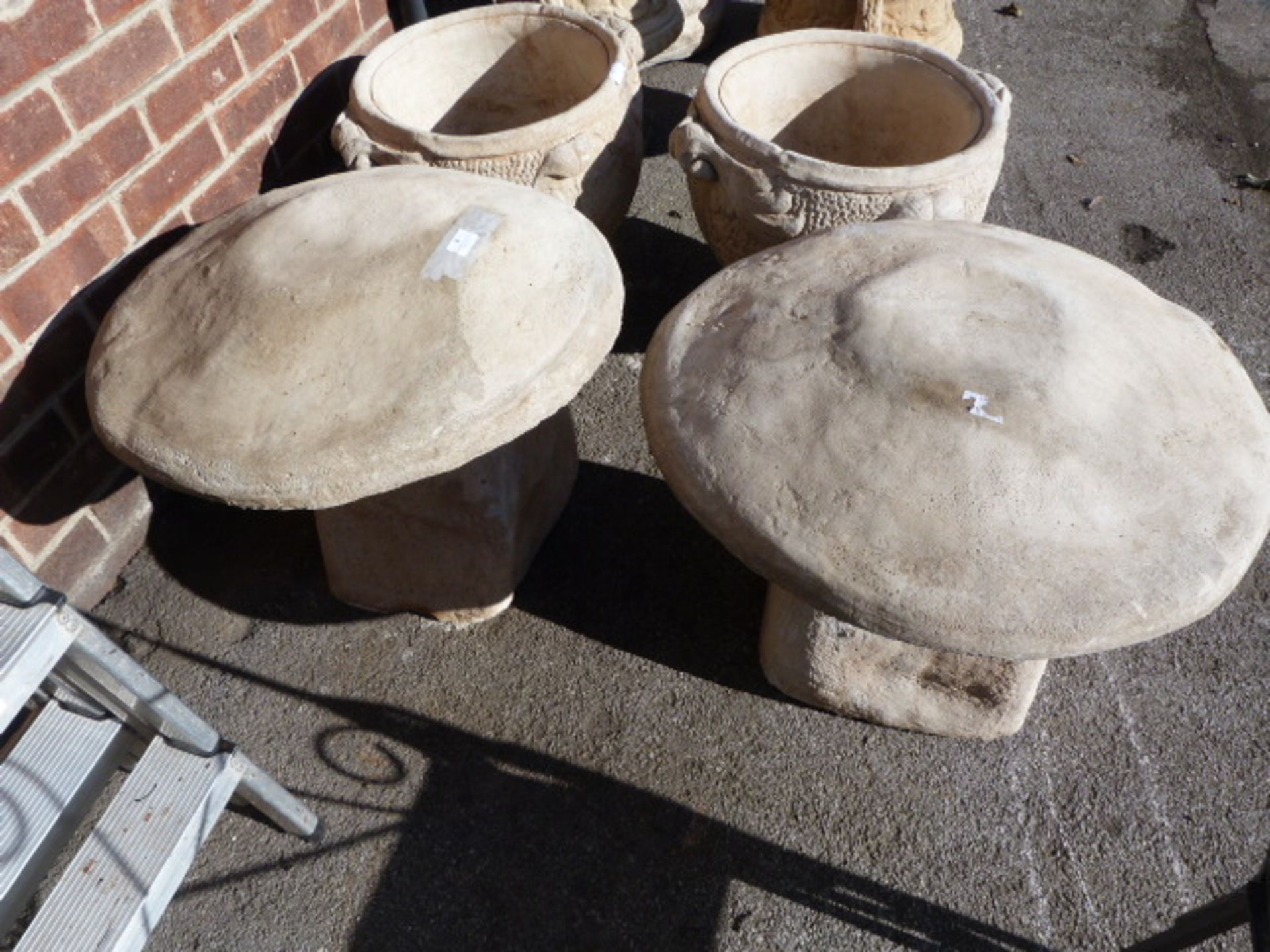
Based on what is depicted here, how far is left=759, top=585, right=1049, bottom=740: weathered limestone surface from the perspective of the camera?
1987 mm

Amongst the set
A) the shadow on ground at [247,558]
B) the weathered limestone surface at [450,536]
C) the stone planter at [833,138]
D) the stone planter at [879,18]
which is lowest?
the shadow on ground at [247,558]

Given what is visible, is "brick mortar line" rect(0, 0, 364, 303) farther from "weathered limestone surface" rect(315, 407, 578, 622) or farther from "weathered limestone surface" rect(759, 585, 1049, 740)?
"weathered limestone surface" rect(759, 585, 1049, 740)

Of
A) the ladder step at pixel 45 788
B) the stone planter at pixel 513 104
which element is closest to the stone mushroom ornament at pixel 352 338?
the stone planter at pixel 513 104

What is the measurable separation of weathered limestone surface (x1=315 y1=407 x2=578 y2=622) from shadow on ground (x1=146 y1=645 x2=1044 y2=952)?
0.37 meters

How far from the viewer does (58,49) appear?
1962 millimetres

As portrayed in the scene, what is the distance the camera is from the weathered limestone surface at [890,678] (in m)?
1.99

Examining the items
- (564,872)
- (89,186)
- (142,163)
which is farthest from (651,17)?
(564,872)

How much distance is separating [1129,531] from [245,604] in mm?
2036

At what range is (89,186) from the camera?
2.09 metres

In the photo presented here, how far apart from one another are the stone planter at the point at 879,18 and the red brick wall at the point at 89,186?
203 cm

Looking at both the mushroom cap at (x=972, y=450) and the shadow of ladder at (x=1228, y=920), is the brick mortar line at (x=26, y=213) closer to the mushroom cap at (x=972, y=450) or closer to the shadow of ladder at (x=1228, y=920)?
the mushroom cap at (x=972, y=450)

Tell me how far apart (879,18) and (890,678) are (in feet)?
8.75

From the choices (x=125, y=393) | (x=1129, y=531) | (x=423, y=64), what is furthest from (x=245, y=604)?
(x=1129, y=531)

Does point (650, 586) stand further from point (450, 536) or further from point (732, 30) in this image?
point (732, 30)
